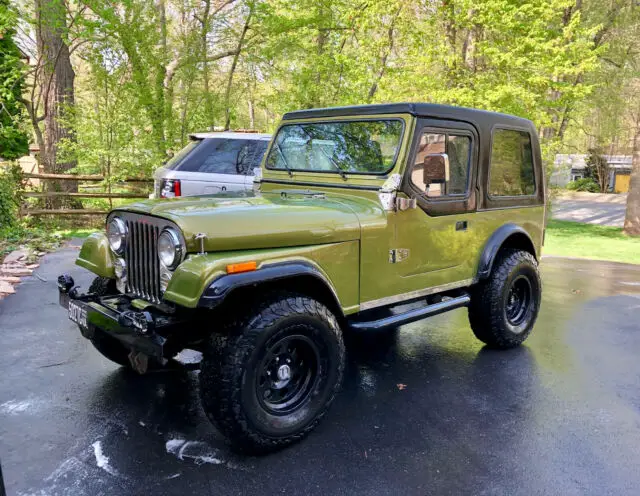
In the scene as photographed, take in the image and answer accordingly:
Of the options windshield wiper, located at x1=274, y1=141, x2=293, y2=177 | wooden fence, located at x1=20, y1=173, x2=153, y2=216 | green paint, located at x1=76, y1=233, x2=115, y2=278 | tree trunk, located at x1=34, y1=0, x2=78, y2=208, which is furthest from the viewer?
tree trunk, located at x1=34, y1=0, x2=78, y2=208

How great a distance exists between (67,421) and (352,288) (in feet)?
6.58

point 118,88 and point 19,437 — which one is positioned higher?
point 118,88

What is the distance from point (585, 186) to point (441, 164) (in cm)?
3587

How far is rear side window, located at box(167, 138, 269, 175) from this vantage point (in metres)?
7.59

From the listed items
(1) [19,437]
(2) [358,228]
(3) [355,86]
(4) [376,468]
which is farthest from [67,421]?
(3) [355,86]

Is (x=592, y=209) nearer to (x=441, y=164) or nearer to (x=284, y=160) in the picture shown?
(x=284, y=160)

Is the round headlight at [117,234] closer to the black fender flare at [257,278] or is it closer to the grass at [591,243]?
the black fender flare at [257,278]

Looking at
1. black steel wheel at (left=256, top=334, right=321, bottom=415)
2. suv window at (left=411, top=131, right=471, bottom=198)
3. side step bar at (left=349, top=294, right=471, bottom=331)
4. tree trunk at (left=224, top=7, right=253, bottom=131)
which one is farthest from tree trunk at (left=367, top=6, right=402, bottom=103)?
black steel wheel at (left=256, top=334, right=321, bottom=415)

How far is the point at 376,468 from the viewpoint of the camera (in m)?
2.78

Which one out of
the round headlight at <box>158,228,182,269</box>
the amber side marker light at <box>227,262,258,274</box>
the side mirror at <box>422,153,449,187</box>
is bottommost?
the amber side marker light at <box>227,262,258,274</box>

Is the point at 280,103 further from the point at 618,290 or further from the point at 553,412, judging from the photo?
the point at 553,412

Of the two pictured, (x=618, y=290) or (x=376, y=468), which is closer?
(x=376, y=468)

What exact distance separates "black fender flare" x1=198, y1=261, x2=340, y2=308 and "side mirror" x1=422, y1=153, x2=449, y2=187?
1.09 metres

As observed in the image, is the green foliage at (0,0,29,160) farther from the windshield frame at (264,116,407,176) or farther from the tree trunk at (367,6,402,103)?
the windshield frame at (264,116,407,176)
